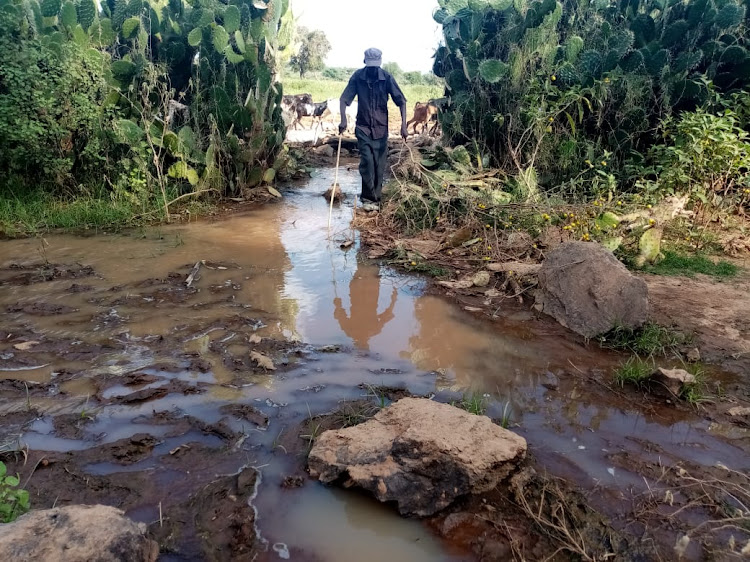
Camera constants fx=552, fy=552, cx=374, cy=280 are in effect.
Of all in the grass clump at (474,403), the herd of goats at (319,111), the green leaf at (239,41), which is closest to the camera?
the grass clump at (474,403)

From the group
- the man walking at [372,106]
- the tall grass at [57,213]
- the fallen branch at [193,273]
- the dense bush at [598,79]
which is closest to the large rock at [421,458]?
the fallen branch at [193,273]

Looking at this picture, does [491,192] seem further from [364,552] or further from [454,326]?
[364,552]

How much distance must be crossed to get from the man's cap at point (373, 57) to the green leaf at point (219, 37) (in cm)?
207

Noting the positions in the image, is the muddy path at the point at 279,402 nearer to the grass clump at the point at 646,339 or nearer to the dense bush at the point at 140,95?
the grass clump at the point at 646,339

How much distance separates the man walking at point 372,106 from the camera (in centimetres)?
692

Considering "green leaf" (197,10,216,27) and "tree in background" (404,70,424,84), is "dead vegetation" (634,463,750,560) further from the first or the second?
"tree in background" (404,70,424,84)

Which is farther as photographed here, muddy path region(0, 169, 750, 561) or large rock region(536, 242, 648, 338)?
large rock region(536, 242, 648, 338)

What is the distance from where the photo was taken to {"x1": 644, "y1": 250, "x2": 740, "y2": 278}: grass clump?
4871mm

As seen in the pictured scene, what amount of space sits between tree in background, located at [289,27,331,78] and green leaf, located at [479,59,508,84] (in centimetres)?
3388

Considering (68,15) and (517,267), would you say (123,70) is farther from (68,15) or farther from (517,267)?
(517,267)

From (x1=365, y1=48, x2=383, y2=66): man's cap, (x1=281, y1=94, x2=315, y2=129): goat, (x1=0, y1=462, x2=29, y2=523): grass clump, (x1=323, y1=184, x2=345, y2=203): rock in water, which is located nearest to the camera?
(x1=0, y1=462, x2=29, y2=523): grass clump

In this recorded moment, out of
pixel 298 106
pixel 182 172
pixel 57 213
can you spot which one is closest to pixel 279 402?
pixel 57 213

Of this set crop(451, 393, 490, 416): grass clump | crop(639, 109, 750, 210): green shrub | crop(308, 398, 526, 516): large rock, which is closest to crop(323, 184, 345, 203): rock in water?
crop(639, 109, 750, 210): green shrub

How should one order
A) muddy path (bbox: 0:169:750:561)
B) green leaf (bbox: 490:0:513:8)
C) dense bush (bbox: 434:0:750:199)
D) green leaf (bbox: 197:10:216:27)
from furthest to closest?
1. green leaf (bbox: 490:0:513:8)
2. green leaf (bbox: 197:10:216:27)
3. dense bush (bbox: 434:0:750:199)
4. muddy path (bbox: 0:169:750:561)
